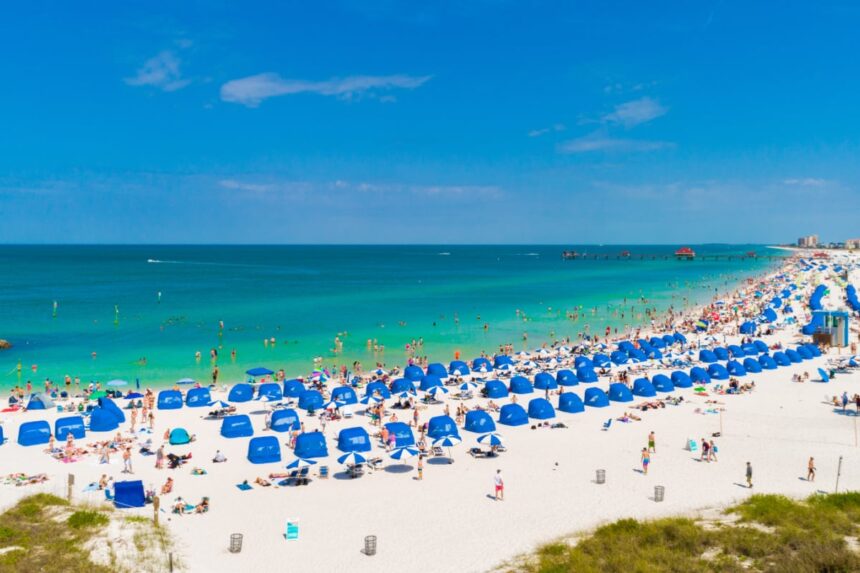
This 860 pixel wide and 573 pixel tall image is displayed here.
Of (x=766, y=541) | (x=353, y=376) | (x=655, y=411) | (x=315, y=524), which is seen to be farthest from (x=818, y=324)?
(x=315, y=524)

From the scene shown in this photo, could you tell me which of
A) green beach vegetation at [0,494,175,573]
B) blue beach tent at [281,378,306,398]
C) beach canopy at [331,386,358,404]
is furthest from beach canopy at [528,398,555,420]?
green beach vegetation at [0,494,175,573]

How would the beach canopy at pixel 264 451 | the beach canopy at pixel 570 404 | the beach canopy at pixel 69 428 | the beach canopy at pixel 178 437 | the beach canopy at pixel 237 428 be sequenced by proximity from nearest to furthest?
the beach canopy at pixel 264 451 < the beach canopy at pixel 178 437 < the beach canopy at pixel 69 428 < the beach canopy at pixel 237 428 < the beach canopy at pixel 570 404

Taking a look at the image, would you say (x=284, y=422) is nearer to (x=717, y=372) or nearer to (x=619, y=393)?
(x=619, y=393)

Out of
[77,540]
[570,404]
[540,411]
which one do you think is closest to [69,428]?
[77,540]

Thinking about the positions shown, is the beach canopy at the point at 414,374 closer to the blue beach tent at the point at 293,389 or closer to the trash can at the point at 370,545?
the blue beach tent at the point at 293,389

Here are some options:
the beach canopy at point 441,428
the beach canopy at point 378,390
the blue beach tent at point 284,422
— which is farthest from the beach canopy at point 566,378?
the blue beach tent at point 284,422
